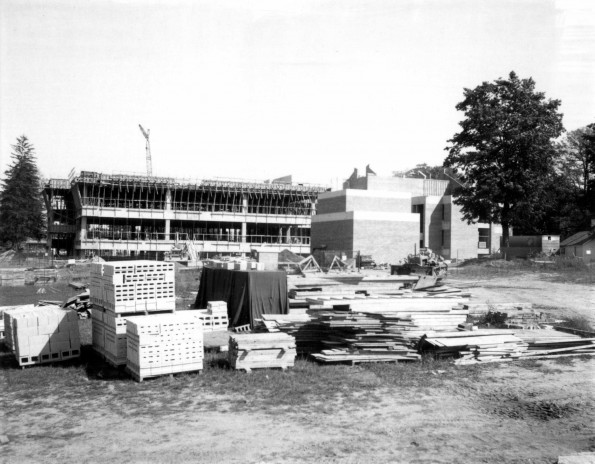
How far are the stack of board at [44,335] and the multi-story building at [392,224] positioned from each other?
4737cm

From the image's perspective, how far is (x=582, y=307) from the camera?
22.1 metres

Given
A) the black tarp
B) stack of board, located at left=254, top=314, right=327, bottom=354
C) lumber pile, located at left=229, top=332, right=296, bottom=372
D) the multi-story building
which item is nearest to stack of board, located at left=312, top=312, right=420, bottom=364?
stack of board, located at left=254, top=314, right=327, bottom=354

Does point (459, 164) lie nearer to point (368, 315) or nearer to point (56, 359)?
point (368, 315)

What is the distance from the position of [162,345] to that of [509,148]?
37010 mm

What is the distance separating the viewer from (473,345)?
13.0 m

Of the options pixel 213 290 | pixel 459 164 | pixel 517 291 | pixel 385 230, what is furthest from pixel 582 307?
pixel 385 230

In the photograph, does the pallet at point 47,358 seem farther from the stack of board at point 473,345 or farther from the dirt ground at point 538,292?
the dirt ground at point 538,292


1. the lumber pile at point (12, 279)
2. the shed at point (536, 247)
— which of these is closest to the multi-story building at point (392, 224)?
the shed at point (536, 247)

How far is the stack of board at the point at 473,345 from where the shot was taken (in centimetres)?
1293

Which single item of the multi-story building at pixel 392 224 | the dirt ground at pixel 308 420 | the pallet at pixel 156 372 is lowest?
the dirt ground at pixel 308 420

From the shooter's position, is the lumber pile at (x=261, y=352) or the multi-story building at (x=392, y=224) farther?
the multi-story building at (x=392, y=224)

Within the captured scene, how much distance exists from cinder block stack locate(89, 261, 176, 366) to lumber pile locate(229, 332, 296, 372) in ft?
6.97

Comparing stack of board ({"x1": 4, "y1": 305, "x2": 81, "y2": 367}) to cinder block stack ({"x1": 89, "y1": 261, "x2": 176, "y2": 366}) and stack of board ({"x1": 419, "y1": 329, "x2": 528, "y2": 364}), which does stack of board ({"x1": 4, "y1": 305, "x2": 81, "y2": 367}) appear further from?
stack of board ({"x1": 419, "y1": 329, "x2": 528, "y2": 364})

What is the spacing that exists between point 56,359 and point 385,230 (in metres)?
51.0
